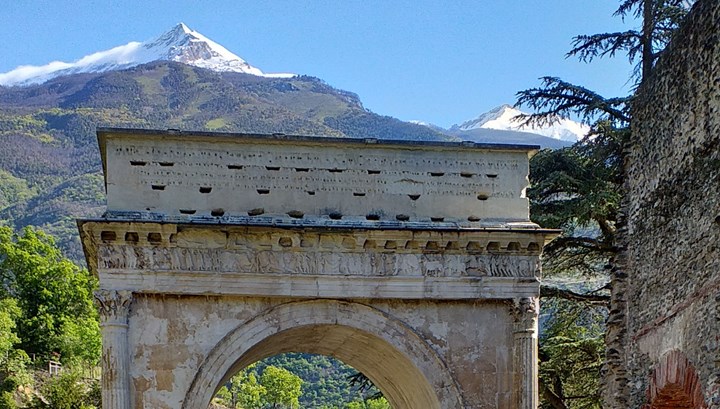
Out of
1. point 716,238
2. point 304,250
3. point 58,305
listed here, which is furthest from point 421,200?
point 58,305

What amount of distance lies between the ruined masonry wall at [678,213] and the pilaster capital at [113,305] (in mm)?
8768

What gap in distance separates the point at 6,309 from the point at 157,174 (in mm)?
32962

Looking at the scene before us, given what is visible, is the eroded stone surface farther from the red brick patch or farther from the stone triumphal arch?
the stone triumphal arch

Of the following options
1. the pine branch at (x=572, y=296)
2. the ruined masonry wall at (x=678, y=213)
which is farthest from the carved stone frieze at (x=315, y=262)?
the pine branch at (x=572, y=296)

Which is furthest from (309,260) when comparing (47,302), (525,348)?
(47,302)

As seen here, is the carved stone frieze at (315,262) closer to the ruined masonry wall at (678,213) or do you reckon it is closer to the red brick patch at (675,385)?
the ruined masonry wall at (678,213)

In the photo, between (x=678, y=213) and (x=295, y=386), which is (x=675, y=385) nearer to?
(x=678, y=213)

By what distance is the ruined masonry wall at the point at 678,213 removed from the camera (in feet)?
50.5

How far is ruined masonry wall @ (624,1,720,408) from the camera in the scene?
50.5 ft

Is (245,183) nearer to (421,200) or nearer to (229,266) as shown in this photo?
(229,266)

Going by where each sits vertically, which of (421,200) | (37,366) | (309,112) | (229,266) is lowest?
(37,366)

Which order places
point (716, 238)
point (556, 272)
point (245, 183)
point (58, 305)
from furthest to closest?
point (58, 305), point (556, 272), point (245, 183), point (716, 238)

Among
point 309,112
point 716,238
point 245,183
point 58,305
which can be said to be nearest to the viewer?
point 716,238

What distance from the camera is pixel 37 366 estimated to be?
4731 centimetres
